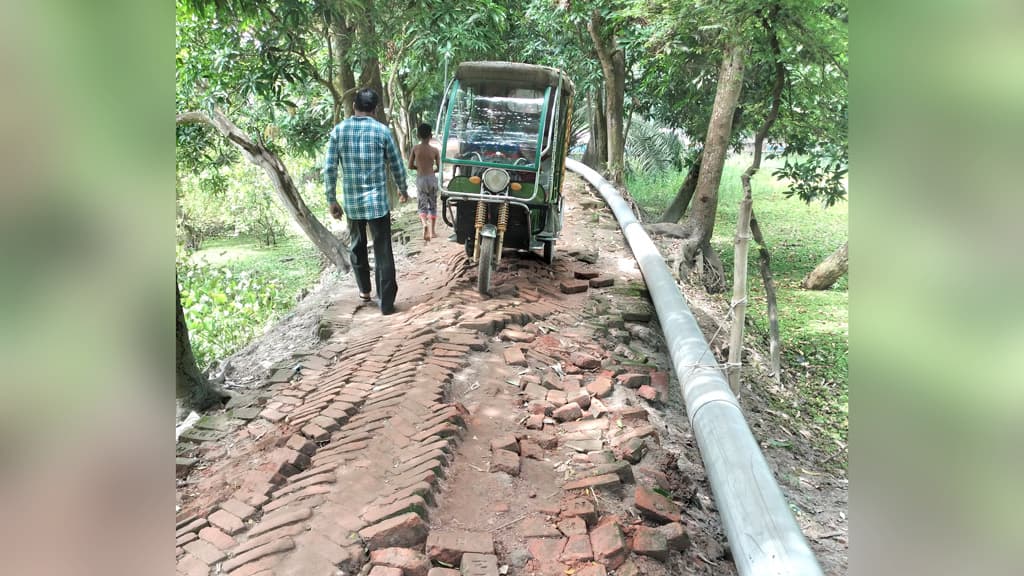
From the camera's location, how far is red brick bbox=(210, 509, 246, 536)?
299 cm

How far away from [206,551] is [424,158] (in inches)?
248

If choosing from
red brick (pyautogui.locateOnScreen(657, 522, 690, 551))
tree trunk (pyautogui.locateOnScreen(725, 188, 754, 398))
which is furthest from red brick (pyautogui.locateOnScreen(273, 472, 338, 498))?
tree trunk (pyautogui.locateOnScreen(725, 188, 754, 398))

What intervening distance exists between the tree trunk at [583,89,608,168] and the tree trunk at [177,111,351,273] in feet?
29.1

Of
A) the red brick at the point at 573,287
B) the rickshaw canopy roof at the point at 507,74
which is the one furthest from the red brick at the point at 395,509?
the rickshaw canopy roof at the point at 507,74

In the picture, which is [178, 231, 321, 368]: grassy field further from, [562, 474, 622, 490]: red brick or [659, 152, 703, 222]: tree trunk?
[659, 152, 703, 222]: tree trunk

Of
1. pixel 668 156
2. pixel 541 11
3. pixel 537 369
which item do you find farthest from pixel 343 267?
Result: pixel 668 156

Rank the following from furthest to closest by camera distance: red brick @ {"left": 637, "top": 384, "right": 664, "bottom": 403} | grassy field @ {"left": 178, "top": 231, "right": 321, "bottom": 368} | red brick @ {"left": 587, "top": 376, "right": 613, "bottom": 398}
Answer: grassy field @ {"left": 178, "top": 231, "right": 321, "bottom": 368} → red brick @ {"left": 637, "top": 384, "right": 664, "bottom": 403} → red brick @ {"left": 587, "top": 376, "right": 613, "bottom": 398}

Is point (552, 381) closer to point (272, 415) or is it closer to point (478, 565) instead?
point (272, 415)

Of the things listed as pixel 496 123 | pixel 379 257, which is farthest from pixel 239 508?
pixel 496 123

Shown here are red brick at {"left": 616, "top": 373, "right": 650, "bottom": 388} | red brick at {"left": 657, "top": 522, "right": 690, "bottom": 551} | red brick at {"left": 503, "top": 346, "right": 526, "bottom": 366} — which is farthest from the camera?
red brick at {"left": 503, "top": 346, "right": 526, "bottom": 366}

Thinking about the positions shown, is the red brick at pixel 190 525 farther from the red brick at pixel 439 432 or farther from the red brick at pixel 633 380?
the red brick at pixel 633 380

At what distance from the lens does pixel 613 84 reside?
13305 millimetres
